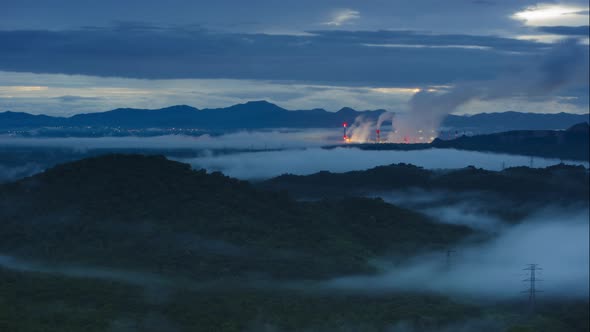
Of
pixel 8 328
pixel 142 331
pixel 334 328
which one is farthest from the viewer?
pixel 334 328

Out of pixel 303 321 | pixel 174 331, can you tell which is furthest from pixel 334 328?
pixel 174 331

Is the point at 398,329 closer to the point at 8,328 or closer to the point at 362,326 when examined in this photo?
the point at 362,326

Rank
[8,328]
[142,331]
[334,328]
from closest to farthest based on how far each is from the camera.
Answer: [8,328]
[142,331]
[334,328]

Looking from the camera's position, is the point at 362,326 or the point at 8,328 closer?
the point at 8,328

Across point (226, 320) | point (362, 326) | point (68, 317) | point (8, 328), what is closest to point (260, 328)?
point (226, 320)

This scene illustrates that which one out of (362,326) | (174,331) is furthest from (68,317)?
(362,326)

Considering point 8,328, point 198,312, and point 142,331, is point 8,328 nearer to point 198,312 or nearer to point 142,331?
point 142,331

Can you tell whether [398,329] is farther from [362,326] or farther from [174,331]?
[174,331]

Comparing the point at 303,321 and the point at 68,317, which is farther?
the point at 303,321
